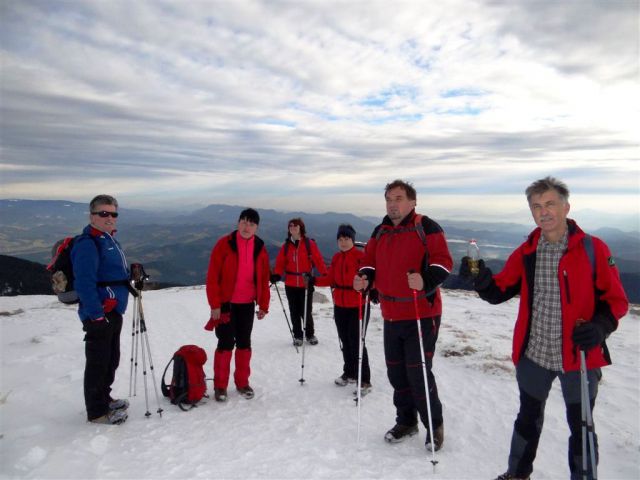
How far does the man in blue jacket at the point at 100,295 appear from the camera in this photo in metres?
5.23

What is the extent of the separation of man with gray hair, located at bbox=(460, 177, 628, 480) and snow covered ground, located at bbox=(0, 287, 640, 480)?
3.80 feet

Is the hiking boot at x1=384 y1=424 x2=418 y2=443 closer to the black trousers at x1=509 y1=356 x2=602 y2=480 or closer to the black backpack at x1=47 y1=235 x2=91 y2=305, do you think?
the black trousers at x1=509 y1=356 x2=602 y2=480

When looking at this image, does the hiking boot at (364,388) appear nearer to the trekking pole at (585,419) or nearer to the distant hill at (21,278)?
the trekking pole at (585,419)

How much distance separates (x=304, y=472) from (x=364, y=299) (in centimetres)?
280

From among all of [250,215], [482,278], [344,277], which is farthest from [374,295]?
[250,215]

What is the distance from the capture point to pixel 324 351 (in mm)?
10109

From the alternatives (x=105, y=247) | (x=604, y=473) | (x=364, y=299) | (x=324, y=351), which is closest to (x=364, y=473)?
(x=364, y=299)

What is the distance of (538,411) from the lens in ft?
13.3

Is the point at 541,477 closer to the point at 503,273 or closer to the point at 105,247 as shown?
the point at 503,273

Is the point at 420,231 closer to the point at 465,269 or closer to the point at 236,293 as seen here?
the point at 465,269

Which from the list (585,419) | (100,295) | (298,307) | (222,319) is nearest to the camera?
Result: (585,419)

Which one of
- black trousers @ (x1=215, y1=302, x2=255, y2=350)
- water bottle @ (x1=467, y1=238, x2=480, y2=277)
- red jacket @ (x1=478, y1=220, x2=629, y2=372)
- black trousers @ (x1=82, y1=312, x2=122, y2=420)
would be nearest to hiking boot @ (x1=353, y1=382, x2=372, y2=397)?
black trousers @ (x1=215, y1=302, x2=255, y2=350)

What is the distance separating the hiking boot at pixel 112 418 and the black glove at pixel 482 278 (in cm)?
537

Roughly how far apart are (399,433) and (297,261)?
5.38 metres
